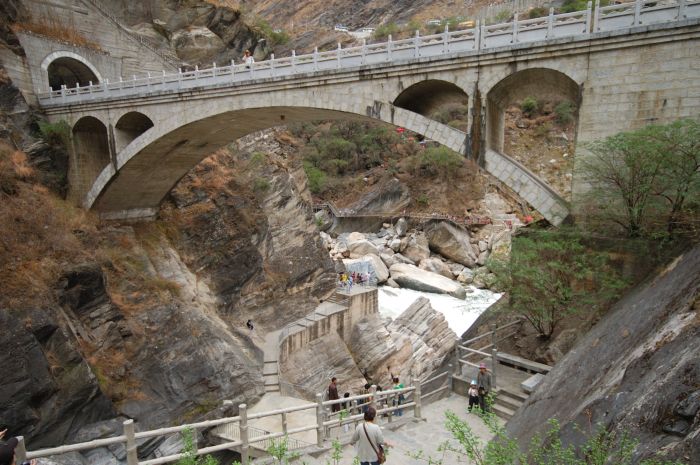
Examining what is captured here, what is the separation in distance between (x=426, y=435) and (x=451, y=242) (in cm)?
2696

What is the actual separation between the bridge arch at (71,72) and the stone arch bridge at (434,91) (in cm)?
431

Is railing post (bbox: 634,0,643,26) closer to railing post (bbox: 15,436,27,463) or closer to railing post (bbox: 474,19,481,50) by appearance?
railing post (bbox: 474,19,481,50)

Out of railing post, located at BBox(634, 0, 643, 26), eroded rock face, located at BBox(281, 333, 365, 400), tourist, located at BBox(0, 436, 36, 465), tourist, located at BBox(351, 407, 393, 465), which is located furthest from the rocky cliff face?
eroded rock face, located at BBox(281, 333, 365, 400)

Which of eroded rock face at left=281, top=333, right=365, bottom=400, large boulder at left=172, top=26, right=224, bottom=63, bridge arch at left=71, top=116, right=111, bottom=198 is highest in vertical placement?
large boulder at left=172, top=26, right=224, bottom=63

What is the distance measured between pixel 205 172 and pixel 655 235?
20.1 meters

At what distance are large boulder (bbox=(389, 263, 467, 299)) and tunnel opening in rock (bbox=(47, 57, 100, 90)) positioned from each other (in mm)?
22318

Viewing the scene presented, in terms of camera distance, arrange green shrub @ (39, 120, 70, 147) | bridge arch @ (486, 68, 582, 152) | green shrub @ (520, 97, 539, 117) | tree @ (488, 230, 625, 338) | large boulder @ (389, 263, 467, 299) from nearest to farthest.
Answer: tree @ (488, 230, 625, 338) → bridge arch @ (486, 68, 582, 152) → green shrub @ (39, 120, 70, 147) → large boulder @ (389, 263, 467, 299) → green shrub @ (520, 97, 539, 117)

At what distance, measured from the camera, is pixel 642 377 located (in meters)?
4.42

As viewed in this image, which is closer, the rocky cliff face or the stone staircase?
the rocky cliff face

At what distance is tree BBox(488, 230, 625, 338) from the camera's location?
887 centimetres

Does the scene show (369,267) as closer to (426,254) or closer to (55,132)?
(426,254)

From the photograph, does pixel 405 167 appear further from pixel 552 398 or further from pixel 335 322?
pixel 552 398

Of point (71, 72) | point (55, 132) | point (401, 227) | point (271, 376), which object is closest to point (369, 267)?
point (401, 227)

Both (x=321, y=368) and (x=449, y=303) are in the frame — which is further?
(x=449, y=303)
